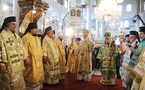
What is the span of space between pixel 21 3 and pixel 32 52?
393 cm

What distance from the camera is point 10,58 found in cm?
282

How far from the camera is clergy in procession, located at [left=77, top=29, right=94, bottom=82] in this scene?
5.03m

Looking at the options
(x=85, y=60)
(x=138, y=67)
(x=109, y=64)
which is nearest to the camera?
(x=138, y=67)

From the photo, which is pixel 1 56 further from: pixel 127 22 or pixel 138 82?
pixel 127 22

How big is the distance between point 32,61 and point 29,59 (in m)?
→ 0.11

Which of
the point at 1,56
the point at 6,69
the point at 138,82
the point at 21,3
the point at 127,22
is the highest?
the point at 127,22

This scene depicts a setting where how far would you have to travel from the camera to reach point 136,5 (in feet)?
81.4

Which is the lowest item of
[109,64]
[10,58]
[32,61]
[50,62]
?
[109,64]

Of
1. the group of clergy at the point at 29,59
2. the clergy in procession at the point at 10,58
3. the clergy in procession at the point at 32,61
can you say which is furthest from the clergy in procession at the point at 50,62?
the clergy in procession at the point at 10,58

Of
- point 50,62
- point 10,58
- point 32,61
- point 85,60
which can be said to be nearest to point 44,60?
point 50,62

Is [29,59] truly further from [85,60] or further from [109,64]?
[109,64]

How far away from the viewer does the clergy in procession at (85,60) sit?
16.5 feet

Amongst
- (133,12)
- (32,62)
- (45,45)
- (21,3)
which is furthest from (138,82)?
(133,12)

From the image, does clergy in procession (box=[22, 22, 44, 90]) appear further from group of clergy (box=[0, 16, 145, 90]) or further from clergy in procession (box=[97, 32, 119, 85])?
clergy in procession (box=[97, 32, 119, 85])
